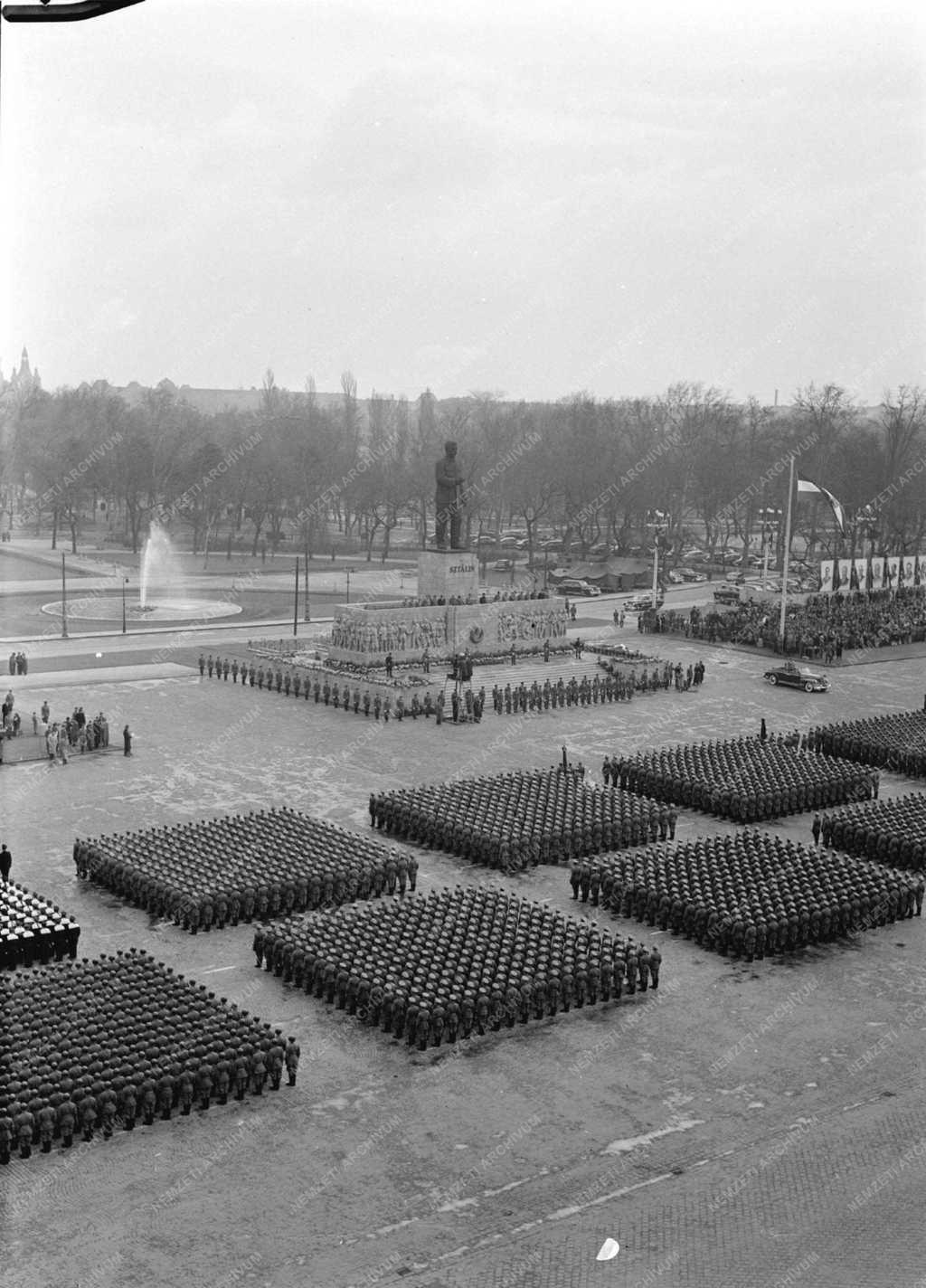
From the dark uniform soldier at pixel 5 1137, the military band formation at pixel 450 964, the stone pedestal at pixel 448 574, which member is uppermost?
the stone pedestal at pixel 448 574

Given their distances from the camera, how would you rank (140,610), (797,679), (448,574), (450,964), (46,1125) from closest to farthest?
(46,1125), (450,964), (797,679), (448,574), (140,610)

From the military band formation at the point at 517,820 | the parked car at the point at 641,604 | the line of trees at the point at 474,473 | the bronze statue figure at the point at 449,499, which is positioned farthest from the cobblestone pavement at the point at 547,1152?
the line of trees at the point at 474,473

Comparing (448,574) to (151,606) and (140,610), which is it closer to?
(140,610)

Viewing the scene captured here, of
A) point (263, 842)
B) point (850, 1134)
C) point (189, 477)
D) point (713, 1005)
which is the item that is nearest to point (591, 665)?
point (263, 842)

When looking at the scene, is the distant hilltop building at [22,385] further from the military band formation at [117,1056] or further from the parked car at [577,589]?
the military band formation at [117,1056]

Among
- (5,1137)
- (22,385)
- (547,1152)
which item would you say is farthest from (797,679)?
(22,385)
